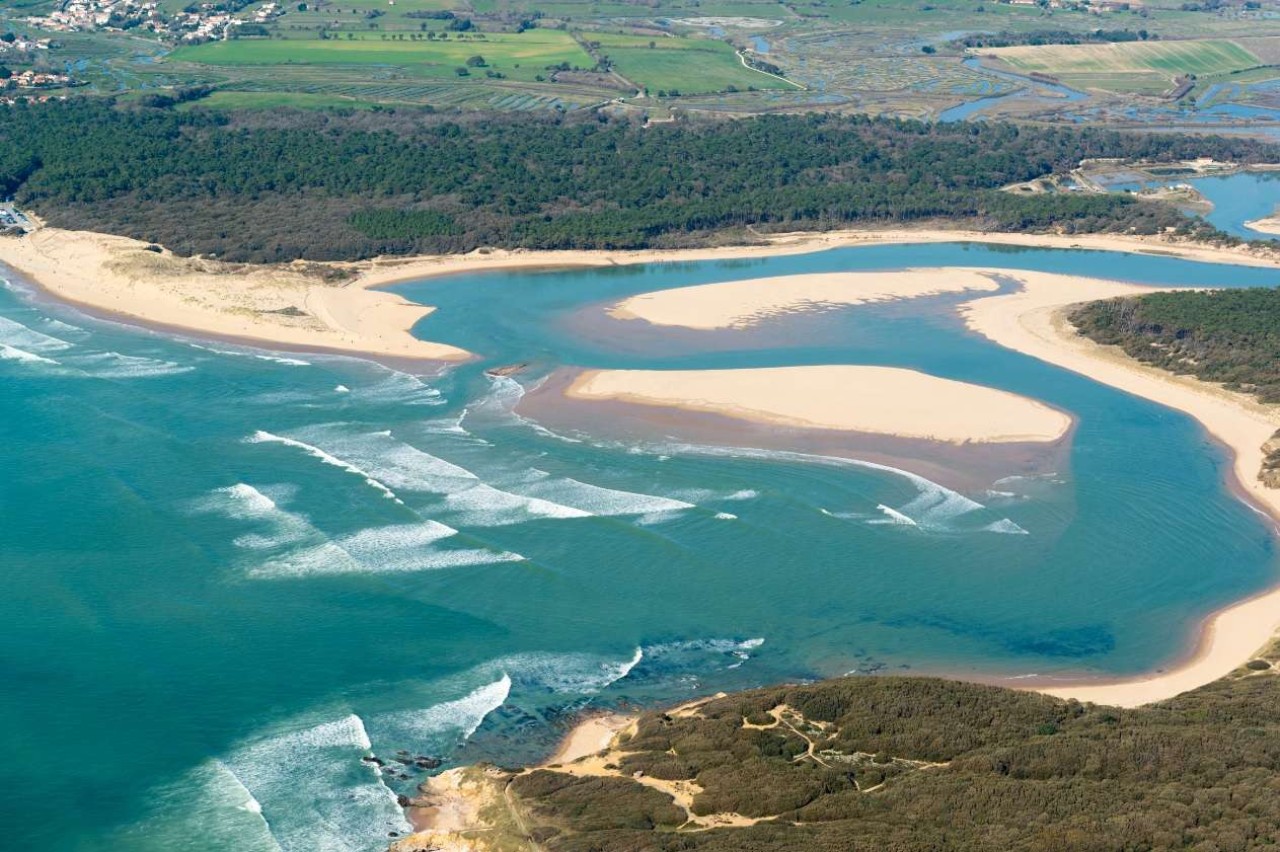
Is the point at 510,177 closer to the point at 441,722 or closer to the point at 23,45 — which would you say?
the point at 441,722

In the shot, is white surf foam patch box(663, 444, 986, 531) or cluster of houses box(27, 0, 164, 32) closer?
white surf foam patch box(663, 444, 986, 531)

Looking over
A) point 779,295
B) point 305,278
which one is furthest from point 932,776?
point 305,278

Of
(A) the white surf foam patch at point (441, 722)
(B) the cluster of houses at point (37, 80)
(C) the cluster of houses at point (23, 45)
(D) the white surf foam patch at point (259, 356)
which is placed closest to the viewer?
(A) the white surf foam patch at point (441, 722)

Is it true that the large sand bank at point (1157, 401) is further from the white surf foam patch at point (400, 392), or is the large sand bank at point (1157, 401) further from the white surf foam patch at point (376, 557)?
the white surf foam patch at point (400, 392)

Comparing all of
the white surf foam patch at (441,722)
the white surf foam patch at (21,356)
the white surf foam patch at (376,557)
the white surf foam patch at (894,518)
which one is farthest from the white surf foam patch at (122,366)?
the white surf foam patch at (894,518)

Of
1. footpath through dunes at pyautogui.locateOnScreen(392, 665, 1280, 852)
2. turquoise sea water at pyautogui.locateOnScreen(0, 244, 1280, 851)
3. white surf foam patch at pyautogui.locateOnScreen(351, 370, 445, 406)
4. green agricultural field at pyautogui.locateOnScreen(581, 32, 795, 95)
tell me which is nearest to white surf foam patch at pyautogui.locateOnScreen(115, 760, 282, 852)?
turquoise sea water at pyautogui.locateOnScreen(0, 244, 1280, 851)

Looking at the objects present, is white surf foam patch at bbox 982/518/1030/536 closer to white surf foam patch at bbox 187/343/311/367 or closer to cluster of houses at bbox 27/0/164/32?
white surf foam patch at bbox 187/343/311/367

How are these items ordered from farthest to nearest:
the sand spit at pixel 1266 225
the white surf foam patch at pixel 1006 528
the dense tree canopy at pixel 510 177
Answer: the sand spit at pixel 1266 225 < the dense tree canopy at pixel 510 177 < the white surf foam patch at pixel 1006 528
